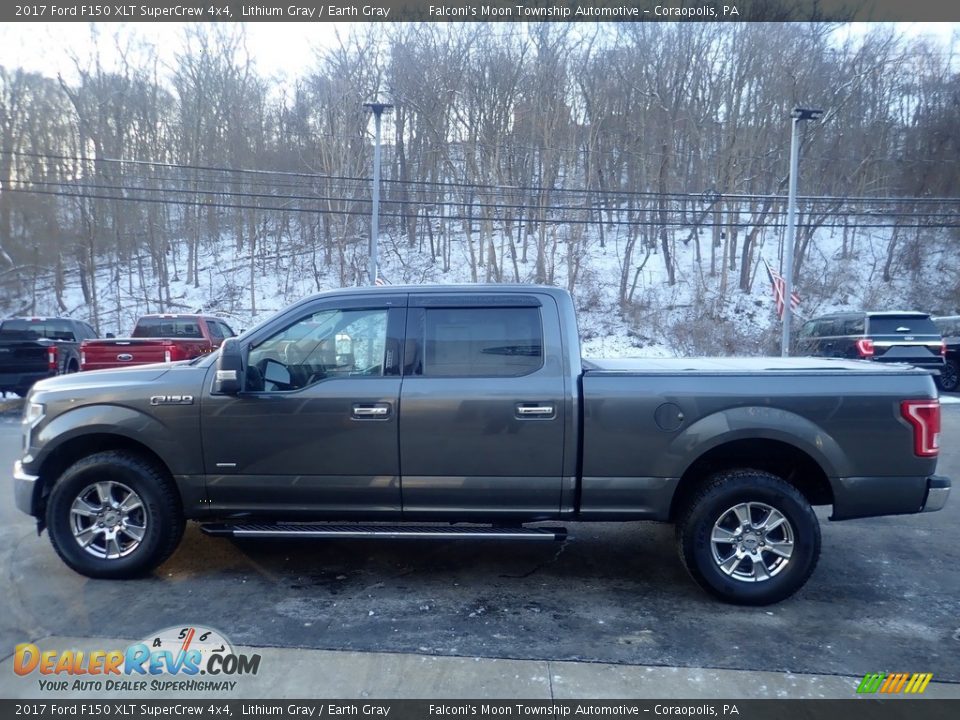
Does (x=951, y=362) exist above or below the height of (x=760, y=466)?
below

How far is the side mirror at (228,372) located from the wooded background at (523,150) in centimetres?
2686

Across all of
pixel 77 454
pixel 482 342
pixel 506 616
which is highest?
pixel 482 342

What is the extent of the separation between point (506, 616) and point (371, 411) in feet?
5.06

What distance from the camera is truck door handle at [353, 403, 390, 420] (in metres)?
4.66

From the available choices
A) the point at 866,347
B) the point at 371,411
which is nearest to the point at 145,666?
the point at 371,411

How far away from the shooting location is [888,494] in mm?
4516

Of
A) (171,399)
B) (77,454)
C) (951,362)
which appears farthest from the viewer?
(951,362)

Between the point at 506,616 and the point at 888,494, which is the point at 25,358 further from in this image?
the point at 888,494

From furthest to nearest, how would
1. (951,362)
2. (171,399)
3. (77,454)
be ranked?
(951,362) < (77,454) < (171,399)

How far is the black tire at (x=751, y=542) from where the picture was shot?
451 centimetres

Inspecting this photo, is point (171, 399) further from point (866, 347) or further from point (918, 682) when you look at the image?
point (866, 347)

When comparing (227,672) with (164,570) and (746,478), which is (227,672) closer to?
(164,570)

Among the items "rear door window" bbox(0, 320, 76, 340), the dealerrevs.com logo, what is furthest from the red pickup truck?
the dealerrevs.com logo

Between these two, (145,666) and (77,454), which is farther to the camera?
(77,454)
